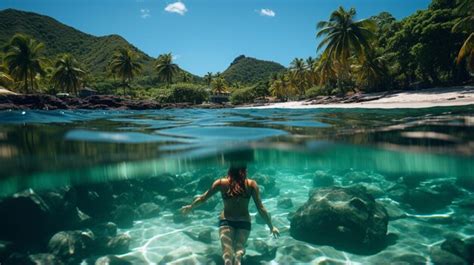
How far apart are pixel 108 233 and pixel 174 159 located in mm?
3087

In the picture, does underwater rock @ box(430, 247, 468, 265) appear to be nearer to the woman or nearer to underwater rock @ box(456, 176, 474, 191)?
the woman

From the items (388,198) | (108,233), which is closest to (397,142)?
(388,198)

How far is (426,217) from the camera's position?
1057 centimetres

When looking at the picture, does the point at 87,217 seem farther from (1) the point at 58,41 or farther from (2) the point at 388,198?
(1) the point at 58,41

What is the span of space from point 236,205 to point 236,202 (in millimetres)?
66

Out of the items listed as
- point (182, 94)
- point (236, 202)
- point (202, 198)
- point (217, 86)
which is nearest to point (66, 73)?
point (182, 94)

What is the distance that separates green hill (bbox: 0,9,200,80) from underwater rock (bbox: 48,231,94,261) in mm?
147610

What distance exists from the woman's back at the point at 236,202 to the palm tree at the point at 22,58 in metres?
51.8

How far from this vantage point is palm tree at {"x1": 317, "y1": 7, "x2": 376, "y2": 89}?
37.2 metres

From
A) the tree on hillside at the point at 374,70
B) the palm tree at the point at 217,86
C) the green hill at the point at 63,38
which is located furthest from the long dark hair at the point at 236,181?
the green hill at the point at 63,38

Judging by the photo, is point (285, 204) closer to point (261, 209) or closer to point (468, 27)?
point (261, 209)

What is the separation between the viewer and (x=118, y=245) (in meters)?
8.34

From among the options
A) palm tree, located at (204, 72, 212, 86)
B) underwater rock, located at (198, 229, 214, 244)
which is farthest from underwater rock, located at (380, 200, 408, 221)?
palm tree, located at (204, 72, 212, 86)

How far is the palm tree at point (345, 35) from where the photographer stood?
37.2 metres
